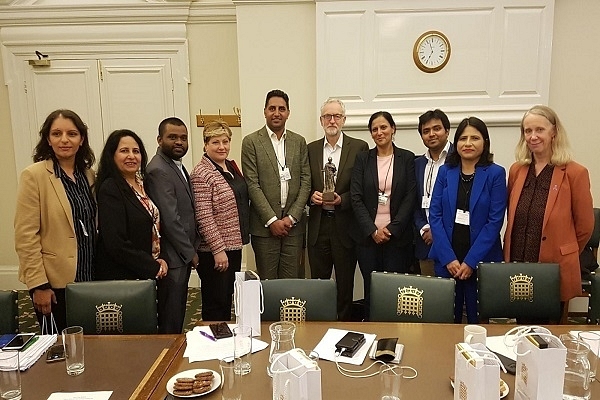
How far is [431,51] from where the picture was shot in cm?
392

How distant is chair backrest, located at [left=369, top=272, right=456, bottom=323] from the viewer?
231 cm

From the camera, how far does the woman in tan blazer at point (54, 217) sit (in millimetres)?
2541

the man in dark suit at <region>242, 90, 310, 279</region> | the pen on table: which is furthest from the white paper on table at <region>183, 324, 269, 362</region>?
the man in dark suit at <region>242, 90, 310, 279</region>

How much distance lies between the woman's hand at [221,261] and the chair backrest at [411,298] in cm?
113

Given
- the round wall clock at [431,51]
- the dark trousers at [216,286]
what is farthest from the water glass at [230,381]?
the round wall clock at [431,51]

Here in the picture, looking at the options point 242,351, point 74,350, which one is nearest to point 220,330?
point 242,351

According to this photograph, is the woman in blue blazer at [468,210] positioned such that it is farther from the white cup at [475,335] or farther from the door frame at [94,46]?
the door frame at [94,46]

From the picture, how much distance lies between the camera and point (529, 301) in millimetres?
2451

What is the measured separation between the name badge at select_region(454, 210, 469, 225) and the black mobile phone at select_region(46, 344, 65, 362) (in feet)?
6.92

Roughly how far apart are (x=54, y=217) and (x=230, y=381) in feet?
4.87

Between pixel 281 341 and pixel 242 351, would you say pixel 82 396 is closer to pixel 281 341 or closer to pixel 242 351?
pixel 242 351

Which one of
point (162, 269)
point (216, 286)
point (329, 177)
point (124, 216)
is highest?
point (329, 177)

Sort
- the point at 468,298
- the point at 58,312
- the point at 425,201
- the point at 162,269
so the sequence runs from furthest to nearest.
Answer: the point at 425,201 < the point at 468,298 < the point at 162,269 < the point at 58,312

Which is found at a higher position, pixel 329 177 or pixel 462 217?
pixel 329 177
